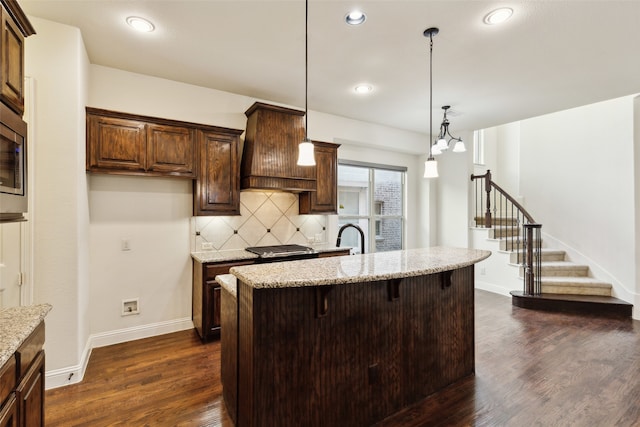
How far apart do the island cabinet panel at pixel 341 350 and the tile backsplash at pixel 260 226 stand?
2.00 metres

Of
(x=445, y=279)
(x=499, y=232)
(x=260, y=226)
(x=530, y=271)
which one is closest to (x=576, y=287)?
(x=530, y=271)

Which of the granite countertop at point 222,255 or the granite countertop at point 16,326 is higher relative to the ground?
the granite countertop at point 222,255

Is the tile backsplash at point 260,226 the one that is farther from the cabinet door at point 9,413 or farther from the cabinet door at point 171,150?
the cabinet door at point 9,413

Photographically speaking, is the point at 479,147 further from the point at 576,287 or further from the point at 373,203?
the point at 576,287

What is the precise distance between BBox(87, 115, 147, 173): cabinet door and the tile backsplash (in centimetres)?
89

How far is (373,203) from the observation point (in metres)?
5.46

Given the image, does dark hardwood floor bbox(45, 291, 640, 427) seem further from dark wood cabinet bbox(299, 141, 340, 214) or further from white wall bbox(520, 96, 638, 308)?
dark wood cabinet bbox(299, 141, 340, 214)

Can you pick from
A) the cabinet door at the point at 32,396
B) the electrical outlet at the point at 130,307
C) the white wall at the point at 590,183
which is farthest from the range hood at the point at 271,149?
the white wall at the point at 590,183

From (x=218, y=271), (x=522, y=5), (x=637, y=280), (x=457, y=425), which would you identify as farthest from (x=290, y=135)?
(x=637, y=280)

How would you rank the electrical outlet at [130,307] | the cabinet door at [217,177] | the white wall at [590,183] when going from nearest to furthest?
the electrical outlet at [130,307] < the cabinet door at [217,177] < the white wall at [590,183]

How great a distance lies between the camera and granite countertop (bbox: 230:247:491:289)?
1542mm

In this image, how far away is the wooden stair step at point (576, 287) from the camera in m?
4.51

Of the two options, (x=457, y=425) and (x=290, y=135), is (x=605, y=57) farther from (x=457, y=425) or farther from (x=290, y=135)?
(x=457, y=425)

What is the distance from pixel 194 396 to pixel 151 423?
1.08 ft
